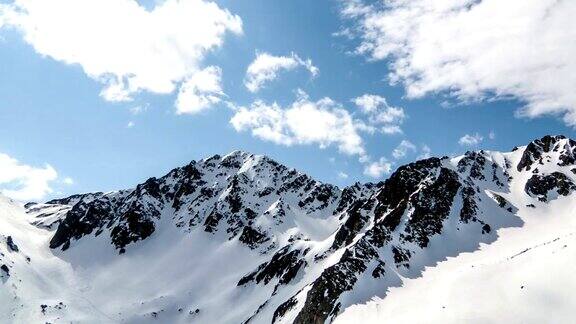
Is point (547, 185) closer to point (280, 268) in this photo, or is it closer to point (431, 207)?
point (431, 207)

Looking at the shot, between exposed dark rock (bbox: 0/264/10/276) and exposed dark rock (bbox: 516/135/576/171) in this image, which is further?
exposed dark rock (bbox: 0/264/10/276)

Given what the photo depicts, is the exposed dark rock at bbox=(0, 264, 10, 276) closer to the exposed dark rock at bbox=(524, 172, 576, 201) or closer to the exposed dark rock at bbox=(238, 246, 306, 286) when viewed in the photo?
the exposed dark rock at bbox=(238, 246, 306, 286)

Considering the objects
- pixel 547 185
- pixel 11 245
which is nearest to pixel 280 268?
pixel 547 185

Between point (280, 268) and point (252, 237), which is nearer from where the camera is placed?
point (280, 268)

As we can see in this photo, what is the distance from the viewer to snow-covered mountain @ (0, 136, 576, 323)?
7206 cm

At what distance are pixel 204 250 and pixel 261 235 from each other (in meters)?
18.6

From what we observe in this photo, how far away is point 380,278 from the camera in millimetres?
84375

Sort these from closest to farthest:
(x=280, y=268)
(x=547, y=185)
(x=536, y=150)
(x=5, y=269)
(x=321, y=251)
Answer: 1. (x=547, y=185)
2. (x=321, y=251)
3. (x=536, y=150)
4. (x=280, y=268)
5. (x=5, y=269)

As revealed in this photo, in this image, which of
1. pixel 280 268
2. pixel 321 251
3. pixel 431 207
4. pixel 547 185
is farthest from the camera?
pixel 280 268

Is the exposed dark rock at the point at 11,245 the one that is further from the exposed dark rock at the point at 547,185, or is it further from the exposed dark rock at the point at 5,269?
the exposed dark rock at the point at 547,185

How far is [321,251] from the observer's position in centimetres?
12294

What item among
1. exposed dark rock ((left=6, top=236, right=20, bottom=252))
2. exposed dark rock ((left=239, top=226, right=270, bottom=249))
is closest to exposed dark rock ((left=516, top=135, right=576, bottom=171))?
exposed dark rock ((left=239, top=226, right=270, bottom=249))

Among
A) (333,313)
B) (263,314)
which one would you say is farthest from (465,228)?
(263,314)

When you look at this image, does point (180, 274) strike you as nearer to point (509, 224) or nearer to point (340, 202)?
point (340, 202)
